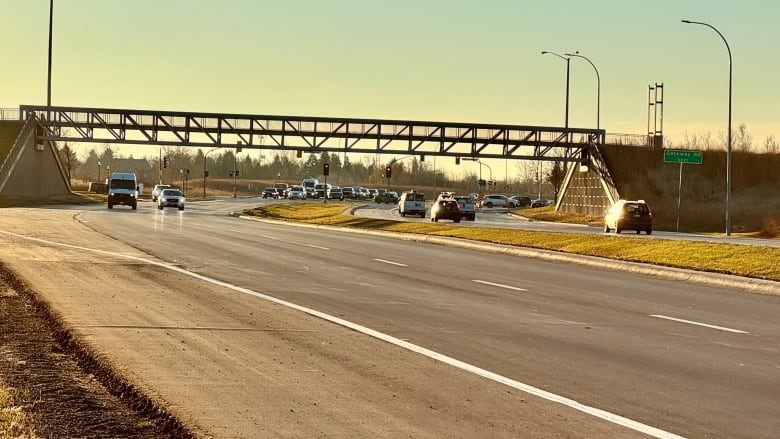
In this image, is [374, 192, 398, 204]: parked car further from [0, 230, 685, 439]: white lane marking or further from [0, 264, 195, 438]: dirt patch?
[0, 264, 195, 438]: dirt patch

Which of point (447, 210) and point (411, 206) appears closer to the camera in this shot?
point (447, 210)

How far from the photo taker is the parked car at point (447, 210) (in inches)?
2591

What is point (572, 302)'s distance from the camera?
698 inches

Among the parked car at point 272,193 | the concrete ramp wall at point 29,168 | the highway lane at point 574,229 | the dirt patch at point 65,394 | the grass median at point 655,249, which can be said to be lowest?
the highway lane at point 574,229

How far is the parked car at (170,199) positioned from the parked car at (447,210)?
865 inches

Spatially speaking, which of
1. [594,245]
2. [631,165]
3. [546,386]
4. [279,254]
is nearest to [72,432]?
[546,386]

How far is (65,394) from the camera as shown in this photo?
8.91m

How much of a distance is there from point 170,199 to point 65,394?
7260 centimetres

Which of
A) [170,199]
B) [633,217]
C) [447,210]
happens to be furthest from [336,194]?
[633,217]

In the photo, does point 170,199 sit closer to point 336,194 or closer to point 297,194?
point 297,194

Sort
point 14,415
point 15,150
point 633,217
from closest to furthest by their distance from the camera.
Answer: point 14,415 → point 633,217 → point 15,150

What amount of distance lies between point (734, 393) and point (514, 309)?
273 inches

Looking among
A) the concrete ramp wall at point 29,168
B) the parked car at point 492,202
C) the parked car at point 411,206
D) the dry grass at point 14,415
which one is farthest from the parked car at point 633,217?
the parked car at point 492,202

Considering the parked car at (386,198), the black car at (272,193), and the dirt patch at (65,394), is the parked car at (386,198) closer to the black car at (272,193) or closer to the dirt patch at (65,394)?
the black car at (272,193)
